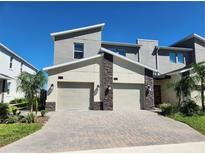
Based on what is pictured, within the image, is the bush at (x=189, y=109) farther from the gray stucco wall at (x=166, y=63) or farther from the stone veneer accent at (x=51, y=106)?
the stone veneer accent at (x=51, y=106)

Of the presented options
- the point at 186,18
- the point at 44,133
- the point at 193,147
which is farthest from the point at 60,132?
the point at 186,18

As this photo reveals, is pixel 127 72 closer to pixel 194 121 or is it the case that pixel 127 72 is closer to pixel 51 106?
pixel 194 121

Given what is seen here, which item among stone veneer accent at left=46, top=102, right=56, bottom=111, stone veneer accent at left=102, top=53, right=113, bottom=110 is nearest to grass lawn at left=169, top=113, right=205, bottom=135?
stone veneer accent at left=102, top=53, right=113, bottom=110

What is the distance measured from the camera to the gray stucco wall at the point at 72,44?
55.1 ft

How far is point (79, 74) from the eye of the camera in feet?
46.8

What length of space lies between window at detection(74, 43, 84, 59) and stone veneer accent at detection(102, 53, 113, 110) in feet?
11.4

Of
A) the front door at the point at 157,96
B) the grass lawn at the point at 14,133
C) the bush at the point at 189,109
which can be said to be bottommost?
the grass lawn at the point at 14,133

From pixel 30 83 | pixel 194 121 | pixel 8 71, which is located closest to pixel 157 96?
pixel 194 121

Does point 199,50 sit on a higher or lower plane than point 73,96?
higher

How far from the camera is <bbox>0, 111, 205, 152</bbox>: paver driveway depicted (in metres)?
5.77

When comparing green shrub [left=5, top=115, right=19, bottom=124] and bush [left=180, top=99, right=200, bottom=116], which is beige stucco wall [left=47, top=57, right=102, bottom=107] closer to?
green shrub [left=5, top=115, right=19, bottom=124]

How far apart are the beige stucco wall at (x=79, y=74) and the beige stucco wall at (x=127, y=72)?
5.04 ft

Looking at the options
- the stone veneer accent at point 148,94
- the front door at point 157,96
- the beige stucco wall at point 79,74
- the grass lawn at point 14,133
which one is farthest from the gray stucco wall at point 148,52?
the grass lawn at point 14,133

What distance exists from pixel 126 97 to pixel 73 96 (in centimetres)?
468
